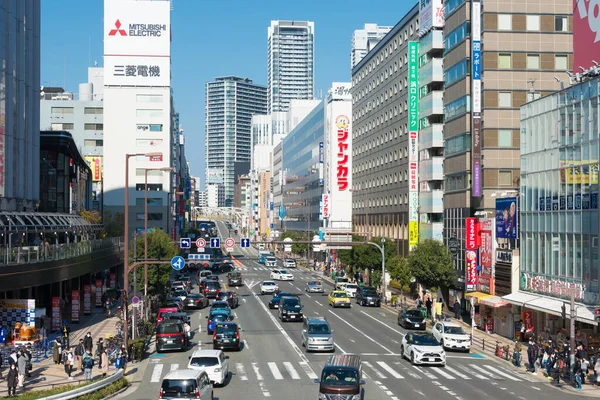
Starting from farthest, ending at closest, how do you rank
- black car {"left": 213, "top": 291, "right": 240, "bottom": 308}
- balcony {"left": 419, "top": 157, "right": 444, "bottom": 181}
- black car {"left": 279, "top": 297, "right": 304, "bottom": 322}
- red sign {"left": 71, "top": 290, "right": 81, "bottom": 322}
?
balcony {"left": 419, "top": 157, "right": 444, "bottom": 181} < black car {"left": 213, "top": 291, "right": 240, "bottom": 308} < black car {"left": 279, "top": 297, "right": 304, "bottom": 322} < red sign {"left": 71, "top": 290, "right": 81, "bottom": 322}

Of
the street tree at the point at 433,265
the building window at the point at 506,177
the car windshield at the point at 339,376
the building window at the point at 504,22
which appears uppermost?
the building window at the point at 504,22

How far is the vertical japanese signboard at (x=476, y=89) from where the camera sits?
6525 centimetres

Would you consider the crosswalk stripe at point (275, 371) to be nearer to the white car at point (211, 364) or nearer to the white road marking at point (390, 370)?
the white car at point (211, 364)

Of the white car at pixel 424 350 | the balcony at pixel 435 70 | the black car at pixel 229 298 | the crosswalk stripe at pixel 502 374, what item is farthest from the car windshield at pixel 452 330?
the balcony at pixel 435 70

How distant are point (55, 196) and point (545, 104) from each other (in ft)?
196

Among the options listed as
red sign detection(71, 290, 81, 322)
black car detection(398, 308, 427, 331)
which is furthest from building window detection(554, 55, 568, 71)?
red sign detection(71, 290, 81, 322)

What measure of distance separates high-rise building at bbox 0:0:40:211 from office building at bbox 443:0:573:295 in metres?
37.1

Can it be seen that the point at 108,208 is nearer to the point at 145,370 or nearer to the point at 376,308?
the point at 376,308

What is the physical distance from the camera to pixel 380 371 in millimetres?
38062

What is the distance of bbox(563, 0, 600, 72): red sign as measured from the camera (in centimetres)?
4481

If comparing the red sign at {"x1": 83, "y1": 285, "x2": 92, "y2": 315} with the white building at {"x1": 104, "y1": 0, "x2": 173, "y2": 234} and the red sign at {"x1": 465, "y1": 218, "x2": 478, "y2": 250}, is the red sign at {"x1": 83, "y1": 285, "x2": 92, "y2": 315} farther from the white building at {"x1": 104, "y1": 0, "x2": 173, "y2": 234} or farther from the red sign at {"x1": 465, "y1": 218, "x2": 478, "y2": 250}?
the white building at {"x1": 104, "y1": 0, "x2": 173, "y2": 234}

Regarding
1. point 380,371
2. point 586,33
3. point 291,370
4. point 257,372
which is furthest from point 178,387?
point 586,33

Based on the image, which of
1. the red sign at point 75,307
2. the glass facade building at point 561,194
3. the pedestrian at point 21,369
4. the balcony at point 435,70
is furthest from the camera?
the balcony at point 435,70

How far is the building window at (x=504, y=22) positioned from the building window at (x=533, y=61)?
3100 millimetres
